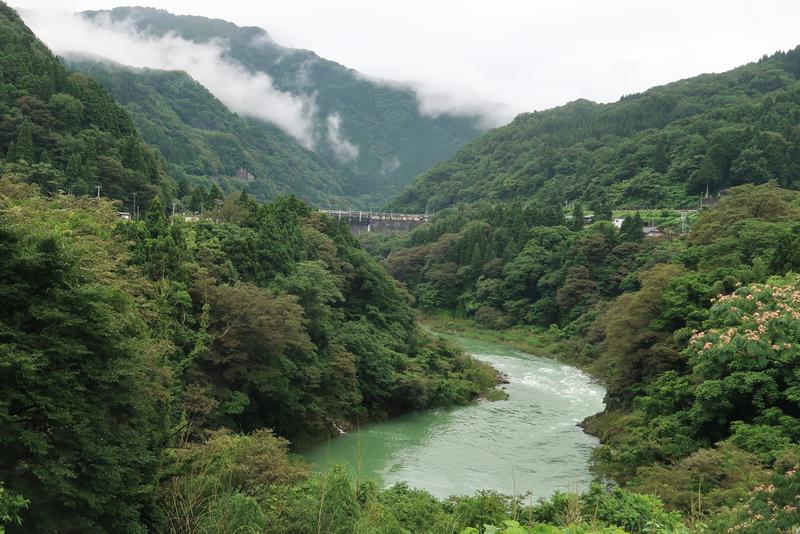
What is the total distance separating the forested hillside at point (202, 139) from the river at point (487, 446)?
58986 mm

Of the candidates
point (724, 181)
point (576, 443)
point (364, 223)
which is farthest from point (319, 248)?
point (364, 223)

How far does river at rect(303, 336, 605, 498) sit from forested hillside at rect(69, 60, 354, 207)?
59.0 m

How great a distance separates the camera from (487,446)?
21.7 metres

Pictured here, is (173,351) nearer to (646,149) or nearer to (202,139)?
(646,149)

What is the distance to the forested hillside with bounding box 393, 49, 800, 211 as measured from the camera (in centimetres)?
5966

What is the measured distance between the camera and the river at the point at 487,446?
18.2 m

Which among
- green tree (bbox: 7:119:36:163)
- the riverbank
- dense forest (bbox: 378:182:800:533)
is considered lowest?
the riverbank

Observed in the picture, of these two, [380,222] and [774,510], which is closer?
[774,510]

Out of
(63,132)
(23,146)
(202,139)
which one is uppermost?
(202,139)

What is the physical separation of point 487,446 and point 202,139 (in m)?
89.6

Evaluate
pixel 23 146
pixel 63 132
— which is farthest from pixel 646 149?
pixel 23 146

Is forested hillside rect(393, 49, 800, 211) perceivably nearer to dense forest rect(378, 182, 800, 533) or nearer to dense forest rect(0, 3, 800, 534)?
dense forest rect(378, 182, 800, 533)

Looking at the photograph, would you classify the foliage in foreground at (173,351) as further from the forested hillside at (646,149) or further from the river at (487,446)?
the forested hillside at (646,149)

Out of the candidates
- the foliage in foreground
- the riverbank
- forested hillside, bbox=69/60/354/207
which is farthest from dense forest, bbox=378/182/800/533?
forested hillside, bbox=69/60/354/207
